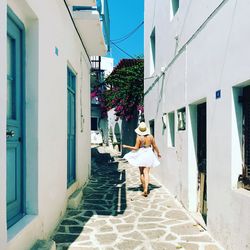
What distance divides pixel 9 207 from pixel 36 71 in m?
1.70

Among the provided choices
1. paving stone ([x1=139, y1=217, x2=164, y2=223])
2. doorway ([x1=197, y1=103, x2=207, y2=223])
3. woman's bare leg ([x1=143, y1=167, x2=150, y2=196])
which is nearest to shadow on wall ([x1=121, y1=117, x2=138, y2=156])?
woman's bare leg ([x1=143, y1=167, x2=150, y2=196])

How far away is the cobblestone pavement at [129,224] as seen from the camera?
474 centimetres

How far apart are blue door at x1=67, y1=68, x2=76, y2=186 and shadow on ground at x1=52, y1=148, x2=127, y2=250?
2.27 feet

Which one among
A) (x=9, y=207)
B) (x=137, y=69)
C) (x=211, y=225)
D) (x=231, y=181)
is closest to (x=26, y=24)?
(x=9, y=207)

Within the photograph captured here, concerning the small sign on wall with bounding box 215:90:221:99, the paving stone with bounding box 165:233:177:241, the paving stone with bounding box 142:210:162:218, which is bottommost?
the paving stone with bounding box 165:233:177:241

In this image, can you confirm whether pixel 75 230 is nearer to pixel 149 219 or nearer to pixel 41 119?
pixel 149 219

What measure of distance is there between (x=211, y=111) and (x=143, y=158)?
3.53 m

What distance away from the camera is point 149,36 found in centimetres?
1242

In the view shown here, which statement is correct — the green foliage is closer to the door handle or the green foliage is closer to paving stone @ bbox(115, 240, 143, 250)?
paving stone @ bbox(115, 240, 143, 250)

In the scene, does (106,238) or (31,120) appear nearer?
(31,120)

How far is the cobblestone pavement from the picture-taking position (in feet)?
15.6

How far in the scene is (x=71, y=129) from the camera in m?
7.66

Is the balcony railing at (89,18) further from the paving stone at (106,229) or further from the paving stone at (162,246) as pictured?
the paving stone at (162,246)
